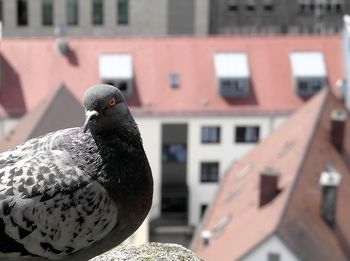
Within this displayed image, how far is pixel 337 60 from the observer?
2146 inches

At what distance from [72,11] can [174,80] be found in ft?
56.8

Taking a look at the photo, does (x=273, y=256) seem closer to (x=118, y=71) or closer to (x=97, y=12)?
(x=118, y=71)

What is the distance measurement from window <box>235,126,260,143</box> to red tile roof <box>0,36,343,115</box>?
39.5 inches

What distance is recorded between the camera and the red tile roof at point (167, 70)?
51.6 meters

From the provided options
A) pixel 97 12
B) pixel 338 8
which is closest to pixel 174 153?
pixel 97 12

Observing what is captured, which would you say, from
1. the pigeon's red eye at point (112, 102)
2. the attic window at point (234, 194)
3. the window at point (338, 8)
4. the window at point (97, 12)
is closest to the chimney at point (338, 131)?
the attic window at point (234, 194)

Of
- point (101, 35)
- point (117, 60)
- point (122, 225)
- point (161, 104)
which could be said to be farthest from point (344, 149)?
point (122, 225)

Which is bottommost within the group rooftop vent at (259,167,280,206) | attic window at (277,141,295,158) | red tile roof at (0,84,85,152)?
rooftop vent at (259,167,280,206)

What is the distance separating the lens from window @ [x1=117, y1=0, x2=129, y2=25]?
67438mm

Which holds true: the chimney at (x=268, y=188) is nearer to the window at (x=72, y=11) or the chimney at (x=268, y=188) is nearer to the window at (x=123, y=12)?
the window at (x=123, y=12)

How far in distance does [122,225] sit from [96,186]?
0.58m

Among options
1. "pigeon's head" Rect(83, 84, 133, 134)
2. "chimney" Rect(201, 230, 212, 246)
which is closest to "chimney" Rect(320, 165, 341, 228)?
"chimney" Rect(201, 230, 212, 246)

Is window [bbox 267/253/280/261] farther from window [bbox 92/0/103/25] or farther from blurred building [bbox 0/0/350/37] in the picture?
window [bbox 92/0/103/25]

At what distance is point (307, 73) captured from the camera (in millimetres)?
53469
